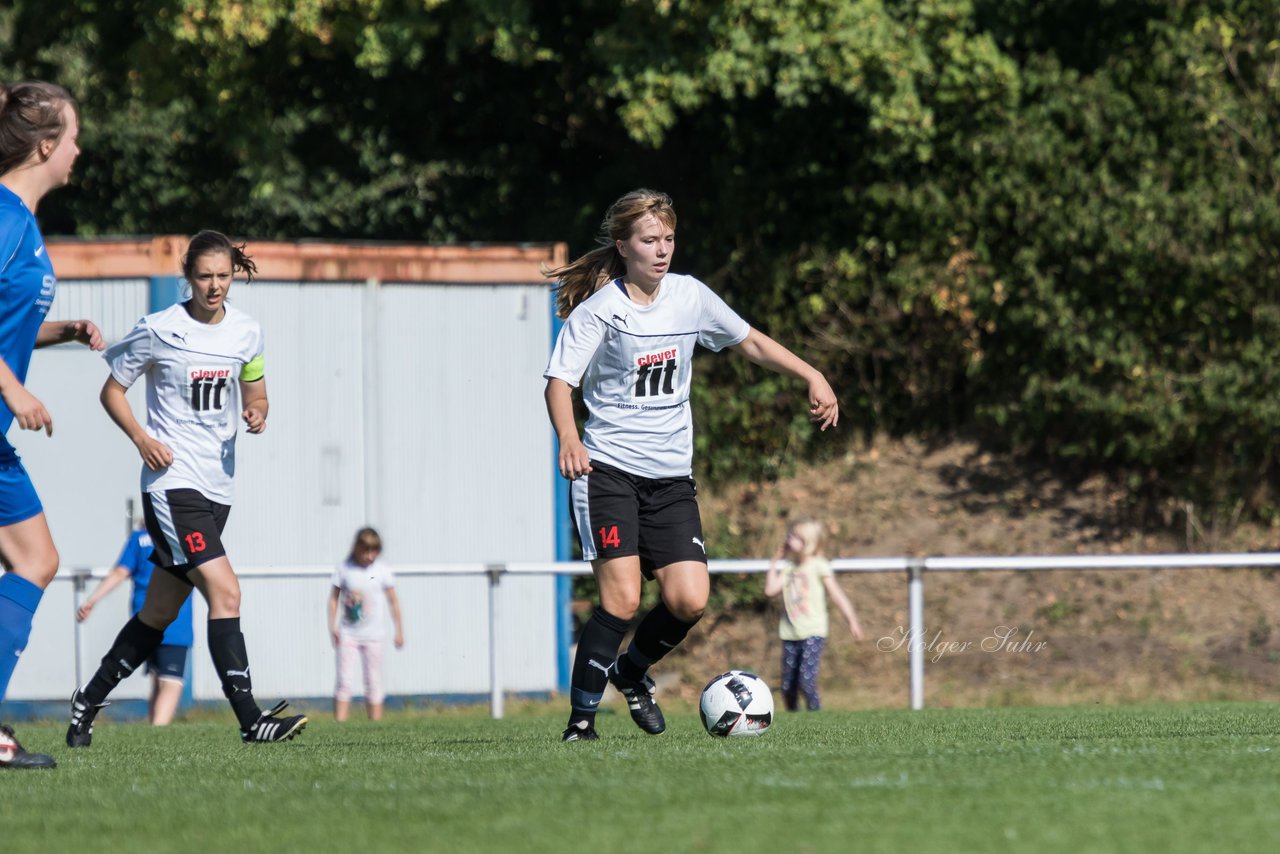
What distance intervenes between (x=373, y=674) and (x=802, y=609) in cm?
327

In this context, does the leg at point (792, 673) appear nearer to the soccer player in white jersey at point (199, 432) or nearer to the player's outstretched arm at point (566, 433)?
the soccer player in white jersey at point (199, 432)

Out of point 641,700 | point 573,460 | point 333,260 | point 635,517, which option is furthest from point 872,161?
point 573,460

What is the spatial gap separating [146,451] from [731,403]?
38.8 ft

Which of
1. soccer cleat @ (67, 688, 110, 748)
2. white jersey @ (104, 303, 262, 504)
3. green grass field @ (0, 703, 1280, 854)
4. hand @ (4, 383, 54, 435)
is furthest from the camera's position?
soccer cleat @ (67, 688, 110, 748)

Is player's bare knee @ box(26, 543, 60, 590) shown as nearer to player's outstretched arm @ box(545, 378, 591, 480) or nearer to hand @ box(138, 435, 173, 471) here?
hand @ box(138, 435, 173, 471)

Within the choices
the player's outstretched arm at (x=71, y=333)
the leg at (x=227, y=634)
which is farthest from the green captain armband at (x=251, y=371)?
the player's outstretched arm at (x=71, y=333)

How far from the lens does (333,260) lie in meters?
14.5

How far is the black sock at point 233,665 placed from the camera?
7.30 metres

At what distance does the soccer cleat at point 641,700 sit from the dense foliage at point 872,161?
9.44 meters

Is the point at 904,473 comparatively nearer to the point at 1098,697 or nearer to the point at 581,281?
the point at 1098,697

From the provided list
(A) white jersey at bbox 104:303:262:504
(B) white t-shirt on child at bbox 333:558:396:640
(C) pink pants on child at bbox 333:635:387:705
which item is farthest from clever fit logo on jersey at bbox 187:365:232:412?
(C) pink pants on child at bbox 333:635:387:705

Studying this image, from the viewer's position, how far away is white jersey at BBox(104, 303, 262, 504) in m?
7.37

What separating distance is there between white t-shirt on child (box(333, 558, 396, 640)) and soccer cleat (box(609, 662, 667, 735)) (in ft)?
20.3

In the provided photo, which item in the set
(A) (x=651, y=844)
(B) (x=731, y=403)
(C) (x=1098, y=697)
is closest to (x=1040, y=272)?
(B) (x=731, y=403)
